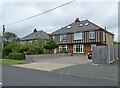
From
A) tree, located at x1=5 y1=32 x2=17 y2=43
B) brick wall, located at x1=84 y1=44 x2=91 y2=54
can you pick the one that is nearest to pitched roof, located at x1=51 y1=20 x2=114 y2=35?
brick wall, located at x1=84 y1=44 x2=91 y2=54

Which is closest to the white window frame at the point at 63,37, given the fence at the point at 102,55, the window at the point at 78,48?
the window at the point at 78,48

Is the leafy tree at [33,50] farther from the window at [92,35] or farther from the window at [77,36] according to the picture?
the window at [92,35]

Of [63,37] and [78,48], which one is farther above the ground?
[63,37]

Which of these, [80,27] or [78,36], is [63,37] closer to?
[78,36]

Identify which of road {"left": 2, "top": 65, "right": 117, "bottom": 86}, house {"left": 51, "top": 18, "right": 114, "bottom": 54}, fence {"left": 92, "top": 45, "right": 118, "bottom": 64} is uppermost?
house {"left": 51, "top": 18, "right": 114, "bottom": 54}

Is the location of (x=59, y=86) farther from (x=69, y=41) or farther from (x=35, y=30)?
(x=35, y=30)

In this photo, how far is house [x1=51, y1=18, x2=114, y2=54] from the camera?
41.5 m

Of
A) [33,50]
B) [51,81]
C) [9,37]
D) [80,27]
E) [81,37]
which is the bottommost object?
[51,81]

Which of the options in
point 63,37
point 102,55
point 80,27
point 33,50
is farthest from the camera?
point 63,37

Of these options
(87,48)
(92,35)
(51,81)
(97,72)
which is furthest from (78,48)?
(51,81)

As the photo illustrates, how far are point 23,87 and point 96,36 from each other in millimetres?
34027

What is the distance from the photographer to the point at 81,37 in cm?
4412

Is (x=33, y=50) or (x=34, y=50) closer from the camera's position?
(x=33, y=50)

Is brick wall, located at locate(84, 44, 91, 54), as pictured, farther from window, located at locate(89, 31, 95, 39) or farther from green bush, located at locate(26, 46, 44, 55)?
green bush, located at locate(26, 46, 44, 55)
